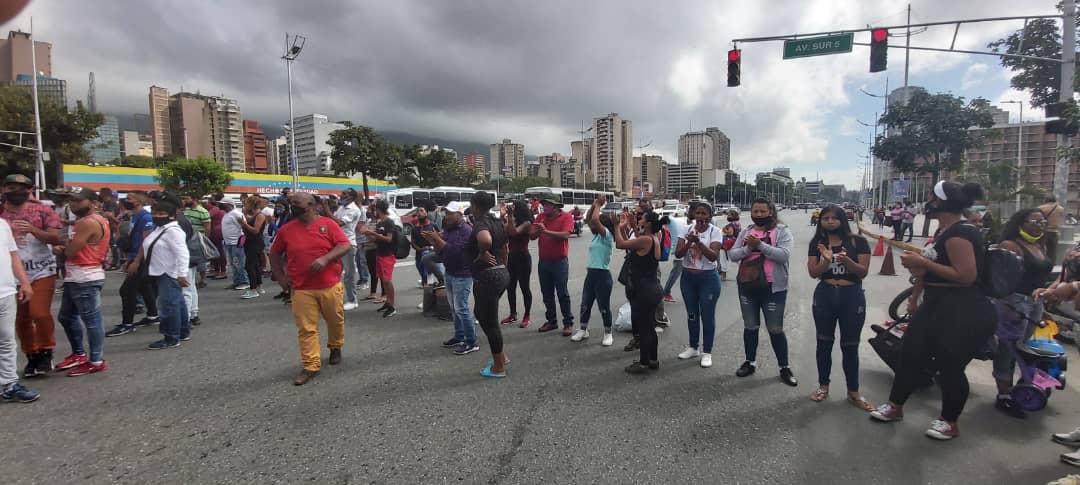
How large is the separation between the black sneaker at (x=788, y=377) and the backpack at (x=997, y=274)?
61.5 inches

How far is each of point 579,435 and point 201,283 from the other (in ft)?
28.7

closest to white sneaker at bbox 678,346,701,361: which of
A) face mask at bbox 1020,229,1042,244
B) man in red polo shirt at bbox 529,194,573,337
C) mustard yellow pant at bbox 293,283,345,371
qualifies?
man in red polo shirt at bbox 529,194,573,337

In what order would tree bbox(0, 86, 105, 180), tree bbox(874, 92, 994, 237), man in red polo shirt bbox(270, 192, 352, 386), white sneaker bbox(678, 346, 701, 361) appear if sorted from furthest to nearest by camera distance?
1. tree bbox(0, 86, 105, 180)
2. tree bbox(874, 92, 994, 237)
3. white sneaker bbox(678, 346, 701, 361)
4. man in red polo shirt bbox(270, 192, 352, 386)

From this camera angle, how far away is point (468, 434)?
3.26 metres

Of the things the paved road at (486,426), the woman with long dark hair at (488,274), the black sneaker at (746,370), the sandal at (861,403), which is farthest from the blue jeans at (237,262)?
the sandal at (861,403)

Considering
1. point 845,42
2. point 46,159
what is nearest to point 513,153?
point 46,159

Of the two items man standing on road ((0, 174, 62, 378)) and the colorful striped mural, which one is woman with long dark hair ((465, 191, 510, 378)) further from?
the colorful striped mural

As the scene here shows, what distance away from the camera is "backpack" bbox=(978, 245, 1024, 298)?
3.05 m

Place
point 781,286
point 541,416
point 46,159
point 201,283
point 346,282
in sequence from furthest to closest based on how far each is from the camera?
point 46,159 → point 201,283 → point 346,282 → point 781,286 → point 541,416

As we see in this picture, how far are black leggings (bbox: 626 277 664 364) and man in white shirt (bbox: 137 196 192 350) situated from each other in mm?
4726

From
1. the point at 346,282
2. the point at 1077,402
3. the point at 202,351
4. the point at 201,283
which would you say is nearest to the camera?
the point at 1077,402

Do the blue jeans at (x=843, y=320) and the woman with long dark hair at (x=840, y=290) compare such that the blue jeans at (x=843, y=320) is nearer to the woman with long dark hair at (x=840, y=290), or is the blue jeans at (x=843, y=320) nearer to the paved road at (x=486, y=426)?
the woman with long dark hair at (x=840, y=290)

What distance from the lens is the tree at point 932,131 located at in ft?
70.8

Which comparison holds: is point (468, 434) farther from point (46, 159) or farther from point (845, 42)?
point (46, 159)
